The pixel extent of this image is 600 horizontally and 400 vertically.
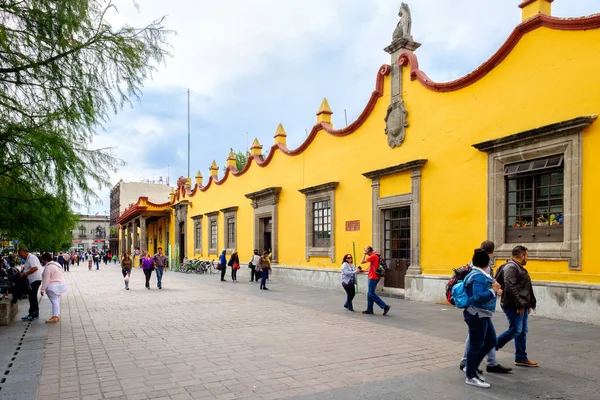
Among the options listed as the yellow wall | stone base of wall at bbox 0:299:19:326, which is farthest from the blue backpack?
stone base of wall at bbox 0:299:19:326

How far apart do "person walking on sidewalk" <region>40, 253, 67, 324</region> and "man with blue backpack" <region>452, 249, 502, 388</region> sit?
803cm

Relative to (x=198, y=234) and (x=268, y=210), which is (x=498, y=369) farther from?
(x=198, y=234)

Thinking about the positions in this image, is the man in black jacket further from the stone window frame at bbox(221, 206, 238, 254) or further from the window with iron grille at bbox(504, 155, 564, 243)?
the stone window frame at bbox(221, 206, 238, 254)

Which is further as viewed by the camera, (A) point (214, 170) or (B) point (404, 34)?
(A) point (214, 170)

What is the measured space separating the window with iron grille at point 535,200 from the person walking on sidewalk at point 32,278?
34.5 feet

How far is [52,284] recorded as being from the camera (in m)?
10.1

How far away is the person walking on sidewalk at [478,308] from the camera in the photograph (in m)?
5.31

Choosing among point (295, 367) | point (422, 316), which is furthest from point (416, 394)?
point (422, 316)

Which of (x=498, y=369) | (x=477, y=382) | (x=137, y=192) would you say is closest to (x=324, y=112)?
(x=498, y=369)

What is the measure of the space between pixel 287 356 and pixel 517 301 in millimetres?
3093

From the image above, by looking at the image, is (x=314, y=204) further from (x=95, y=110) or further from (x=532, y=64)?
(x=95, y=110)

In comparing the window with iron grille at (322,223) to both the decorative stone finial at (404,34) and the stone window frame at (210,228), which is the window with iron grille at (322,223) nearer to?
the decorative stone finial at (404,34)

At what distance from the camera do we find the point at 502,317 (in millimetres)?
10141

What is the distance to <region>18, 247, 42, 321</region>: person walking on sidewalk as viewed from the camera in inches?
→ 417
